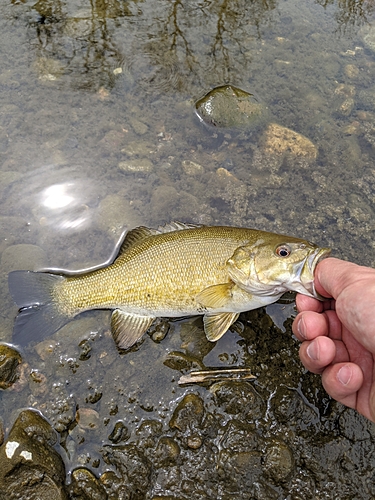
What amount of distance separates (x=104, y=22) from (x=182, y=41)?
5.06 feet

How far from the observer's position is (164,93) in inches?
237

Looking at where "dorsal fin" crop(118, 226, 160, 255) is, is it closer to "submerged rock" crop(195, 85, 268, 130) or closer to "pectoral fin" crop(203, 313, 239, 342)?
"pectoral fin" crop(203, 313, 239, 342)

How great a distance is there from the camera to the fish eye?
330 centimetres

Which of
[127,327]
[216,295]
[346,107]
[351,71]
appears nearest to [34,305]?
[127,327]

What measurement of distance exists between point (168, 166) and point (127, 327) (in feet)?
7.92

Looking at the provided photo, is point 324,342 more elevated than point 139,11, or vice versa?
point 139,11

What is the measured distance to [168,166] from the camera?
17.0ft

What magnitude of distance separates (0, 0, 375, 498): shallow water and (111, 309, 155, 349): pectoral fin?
0.42 ft

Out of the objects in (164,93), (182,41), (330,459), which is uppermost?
(182,41)

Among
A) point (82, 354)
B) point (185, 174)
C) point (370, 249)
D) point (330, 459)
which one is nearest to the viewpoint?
point (330, 459)

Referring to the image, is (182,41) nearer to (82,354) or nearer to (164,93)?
(164,93)

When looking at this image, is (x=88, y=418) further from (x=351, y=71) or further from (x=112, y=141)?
(x=351, y=71)

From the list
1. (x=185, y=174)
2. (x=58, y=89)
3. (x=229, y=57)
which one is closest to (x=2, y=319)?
(x=185, y=174)

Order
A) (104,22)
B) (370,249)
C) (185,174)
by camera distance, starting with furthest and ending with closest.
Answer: (104,22) → (185,174) → (370,249)
